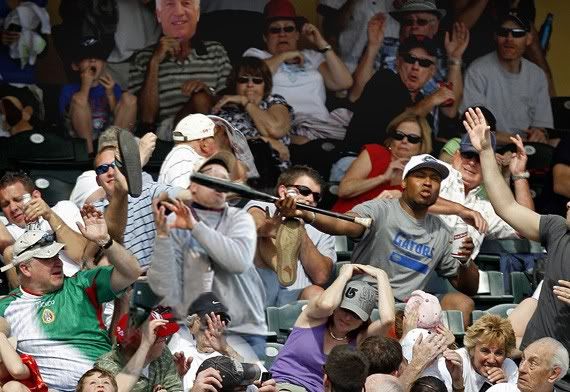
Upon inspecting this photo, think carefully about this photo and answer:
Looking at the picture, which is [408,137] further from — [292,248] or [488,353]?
[292,248]

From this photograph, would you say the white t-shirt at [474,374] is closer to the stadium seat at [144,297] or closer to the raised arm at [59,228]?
the raised arm at [59,228]

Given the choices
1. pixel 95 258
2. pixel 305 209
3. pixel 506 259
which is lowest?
pixel 506 259

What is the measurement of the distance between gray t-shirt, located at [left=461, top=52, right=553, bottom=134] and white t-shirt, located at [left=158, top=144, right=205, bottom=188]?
6.30 meters

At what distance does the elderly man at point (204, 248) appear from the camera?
18.1 ft

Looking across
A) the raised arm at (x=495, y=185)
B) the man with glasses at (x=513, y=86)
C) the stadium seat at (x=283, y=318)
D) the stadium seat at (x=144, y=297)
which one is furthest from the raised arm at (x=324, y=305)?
the man with glasses at (x=513, y=86)

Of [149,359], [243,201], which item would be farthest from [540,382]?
[243,201]

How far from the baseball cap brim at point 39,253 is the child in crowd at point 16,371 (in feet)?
1.16

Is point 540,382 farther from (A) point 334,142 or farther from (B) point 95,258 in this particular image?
(A) point 334,142

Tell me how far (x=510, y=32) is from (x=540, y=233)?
4036 mm

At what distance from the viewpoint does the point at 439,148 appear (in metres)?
11.6

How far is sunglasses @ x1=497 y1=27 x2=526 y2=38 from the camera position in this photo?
12.2 m

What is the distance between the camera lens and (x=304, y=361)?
25.8ft

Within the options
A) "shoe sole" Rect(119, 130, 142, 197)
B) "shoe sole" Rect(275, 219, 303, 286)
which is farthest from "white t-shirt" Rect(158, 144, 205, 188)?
"shoe sole" Rect(275, 219, 303, 286)

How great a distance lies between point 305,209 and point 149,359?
1.11 metres
